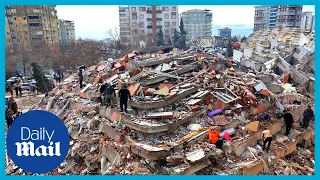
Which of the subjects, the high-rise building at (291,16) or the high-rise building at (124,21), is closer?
the high-rise building at (124,21)

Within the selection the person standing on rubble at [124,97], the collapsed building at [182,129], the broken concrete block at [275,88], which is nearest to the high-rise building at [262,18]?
the broken concrete block at [275,88]

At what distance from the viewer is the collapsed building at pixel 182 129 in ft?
19.4

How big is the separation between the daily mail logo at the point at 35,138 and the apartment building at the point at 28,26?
30.8 metres

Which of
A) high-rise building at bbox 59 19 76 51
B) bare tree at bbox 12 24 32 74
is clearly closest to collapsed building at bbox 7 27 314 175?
bare tree at bbox 12 24 32 74

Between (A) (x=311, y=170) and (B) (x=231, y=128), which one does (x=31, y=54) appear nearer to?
(B) (x=231, y=128)

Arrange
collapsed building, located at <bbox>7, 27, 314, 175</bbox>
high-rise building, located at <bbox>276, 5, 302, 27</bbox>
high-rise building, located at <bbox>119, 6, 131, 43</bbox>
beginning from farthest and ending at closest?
high-rise building, located at <bbox>276, 5, 302, 27</bbox>, high-rise building, located at <bbox>119, 6, 131, 43</bbox>, collapsed building, located at <bbox>7, 27, 314, 175</bbox>

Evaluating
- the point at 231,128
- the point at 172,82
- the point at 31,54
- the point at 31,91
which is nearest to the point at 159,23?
the point at 31,54

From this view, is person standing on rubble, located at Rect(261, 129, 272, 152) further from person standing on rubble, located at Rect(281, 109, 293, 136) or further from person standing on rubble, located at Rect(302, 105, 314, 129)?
person standing on rubble, located at Rect(302, 105, 314, 129)

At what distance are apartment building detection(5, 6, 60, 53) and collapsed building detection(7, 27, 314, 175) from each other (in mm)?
27763

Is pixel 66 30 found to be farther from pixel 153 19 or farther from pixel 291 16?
pixel 291 16

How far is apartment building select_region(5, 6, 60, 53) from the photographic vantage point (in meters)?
32.8

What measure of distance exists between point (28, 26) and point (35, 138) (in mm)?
35239

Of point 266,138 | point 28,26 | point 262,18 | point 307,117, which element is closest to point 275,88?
point 307,117

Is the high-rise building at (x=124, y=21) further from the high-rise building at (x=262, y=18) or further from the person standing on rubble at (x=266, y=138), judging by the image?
the person standing on rubble at (x=266, y=138)
